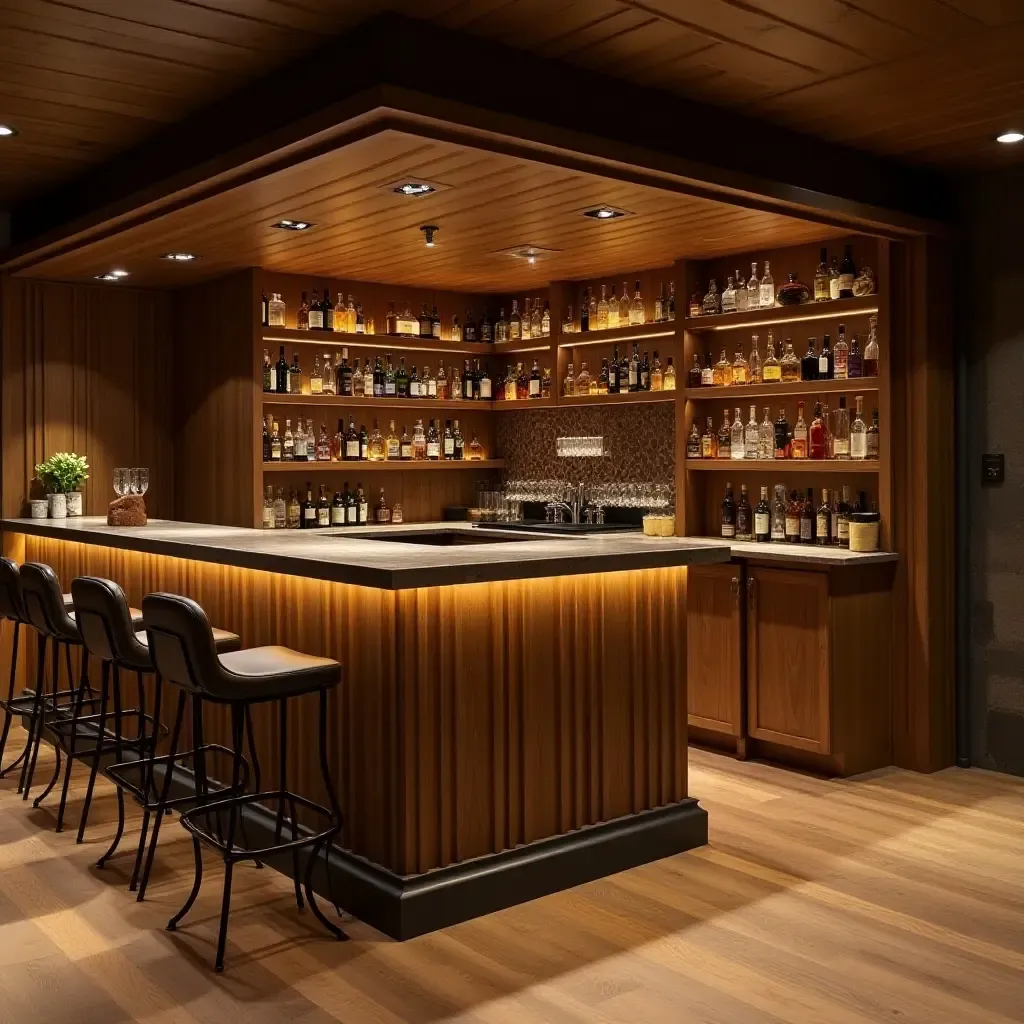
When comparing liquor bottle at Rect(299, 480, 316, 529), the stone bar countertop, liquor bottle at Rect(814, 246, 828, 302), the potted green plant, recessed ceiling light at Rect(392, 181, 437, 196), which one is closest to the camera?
the stone bar countertop

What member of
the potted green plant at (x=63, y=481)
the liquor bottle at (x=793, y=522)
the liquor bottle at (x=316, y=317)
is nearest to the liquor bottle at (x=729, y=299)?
the liquor bottle at (x=793, y=522)

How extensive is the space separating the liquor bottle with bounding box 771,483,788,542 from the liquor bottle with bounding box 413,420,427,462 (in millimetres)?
2312

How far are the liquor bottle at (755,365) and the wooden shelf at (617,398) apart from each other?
404 mm

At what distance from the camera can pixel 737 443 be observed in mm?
5773

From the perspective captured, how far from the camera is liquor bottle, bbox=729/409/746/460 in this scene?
18.9ft

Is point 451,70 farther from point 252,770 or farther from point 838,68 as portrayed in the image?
point 252,770

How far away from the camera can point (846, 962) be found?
10.2ft

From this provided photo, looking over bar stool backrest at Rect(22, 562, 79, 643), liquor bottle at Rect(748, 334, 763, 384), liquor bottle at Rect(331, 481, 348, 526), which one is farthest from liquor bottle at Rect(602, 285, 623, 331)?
bar stool backrest at Rect(22, 562, 79, 643)

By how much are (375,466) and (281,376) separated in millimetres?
763

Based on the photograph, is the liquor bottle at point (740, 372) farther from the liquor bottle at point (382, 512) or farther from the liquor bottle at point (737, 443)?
the liquor bottle at point (382, 512)

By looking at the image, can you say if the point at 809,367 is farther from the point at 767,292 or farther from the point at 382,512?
the point at 382,512

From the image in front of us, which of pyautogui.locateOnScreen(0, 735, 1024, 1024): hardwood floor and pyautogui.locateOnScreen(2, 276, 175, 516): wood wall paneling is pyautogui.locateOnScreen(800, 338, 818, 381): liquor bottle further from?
pyautogui.locateOnScreen(2, 276, 175, 516): wood wall paneling

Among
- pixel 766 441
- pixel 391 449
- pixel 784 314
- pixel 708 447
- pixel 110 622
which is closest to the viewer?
pixel 110 622

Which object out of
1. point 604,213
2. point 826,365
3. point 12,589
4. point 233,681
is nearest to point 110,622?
point 233,681
